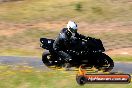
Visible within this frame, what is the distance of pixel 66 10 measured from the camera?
→ 39.2m

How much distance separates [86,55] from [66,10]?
66.4 feet

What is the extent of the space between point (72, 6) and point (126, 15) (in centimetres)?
515

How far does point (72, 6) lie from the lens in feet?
131

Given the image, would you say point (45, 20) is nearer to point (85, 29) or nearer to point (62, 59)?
point (85, 29)

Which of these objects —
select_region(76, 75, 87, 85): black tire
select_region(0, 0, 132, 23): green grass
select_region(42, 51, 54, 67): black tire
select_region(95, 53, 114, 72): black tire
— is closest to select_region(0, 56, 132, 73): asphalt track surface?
select_region(42, 51, 54, 67): black tire

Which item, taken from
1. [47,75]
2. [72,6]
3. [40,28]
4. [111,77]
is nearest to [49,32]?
[40,28]

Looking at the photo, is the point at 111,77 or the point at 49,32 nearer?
the point at 111,77

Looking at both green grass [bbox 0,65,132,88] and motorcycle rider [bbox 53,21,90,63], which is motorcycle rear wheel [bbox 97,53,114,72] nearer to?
motorcycle rider [bbox 53,21,90,63]

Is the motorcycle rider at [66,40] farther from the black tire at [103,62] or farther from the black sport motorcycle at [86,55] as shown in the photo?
the black tire at [103,62]

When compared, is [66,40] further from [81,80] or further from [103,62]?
[81,80]

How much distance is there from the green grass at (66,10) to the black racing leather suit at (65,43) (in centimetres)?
1818

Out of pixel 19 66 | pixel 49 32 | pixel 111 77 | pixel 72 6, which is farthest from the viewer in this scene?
pixel 72 6

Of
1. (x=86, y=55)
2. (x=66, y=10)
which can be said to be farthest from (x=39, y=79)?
(x=66, y=10)

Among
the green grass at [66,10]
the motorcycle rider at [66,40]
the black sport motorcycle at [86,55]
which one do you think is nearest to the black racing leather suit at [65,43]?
the motorcycle rider at [66,40]
